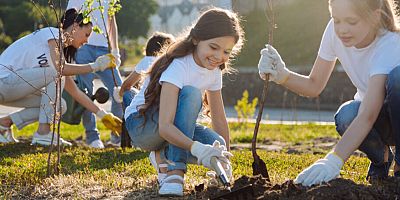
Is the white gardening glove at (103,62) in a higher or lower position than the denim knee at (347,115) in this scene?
higher

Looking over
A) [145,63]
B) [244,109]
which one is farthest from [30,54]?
[244,109]

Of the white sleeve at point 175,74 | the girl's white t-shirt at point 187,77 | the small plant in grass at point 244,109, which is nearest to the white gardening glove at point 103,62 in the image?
the girl's white t-shirt at point 187,77

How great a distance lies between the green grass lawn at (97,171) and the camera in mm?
3570

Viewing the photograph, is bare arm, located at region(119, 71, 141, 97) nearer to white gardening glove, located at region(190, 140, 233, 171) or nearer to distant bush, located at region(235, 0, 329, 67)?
white gardening glove, located at region(190, 140, 233, 171)

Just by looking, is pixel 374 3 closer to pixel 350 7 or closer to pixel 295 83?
pixel 350 7

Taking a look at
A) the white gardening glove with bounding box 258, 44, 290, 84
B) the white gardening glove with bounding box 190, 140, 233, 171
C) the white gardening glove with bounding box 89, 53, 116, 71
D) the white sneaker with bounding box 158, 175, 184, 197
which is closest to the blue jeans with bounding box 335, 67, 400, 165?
the white gardening glove with bounding box 258, 44, 290, 84

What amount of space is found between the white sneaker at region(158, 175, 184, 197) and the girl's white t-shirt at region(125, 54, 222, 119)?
0.45 meters

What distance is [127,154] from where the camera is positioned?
16.7 ft

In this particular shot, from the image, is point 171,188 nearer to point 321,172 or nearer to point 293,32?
point 321,172

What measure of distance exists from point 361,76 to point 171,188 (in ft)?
3.75

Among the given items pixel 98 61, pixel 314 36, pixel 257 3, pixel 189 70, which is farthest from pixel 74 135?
pixel 257 3

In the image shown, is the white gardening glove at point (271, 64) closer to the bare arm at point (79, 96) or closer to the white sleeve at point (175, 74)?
the white sleeve at point (175, 74)

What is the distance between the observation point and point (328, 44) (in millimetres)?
3633

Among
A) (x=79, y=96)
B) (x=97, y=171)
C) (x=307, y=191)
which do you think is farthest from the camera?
(x=79, y=96)
